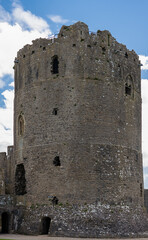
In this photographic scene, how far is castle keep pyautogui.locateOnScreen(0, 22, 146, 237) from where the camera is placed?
→ 28.0 m

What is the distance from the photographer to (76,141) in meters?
28.8

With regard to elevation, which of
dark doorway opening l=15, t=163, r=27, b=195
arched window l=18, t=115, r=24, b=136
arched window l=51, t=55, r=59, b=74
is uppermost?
arched window l=51, t=55, r=59, b=74

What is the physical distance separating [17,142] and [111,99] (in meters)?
7.00

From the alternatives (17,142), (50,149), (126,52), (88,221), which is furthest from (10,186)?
(126,52)

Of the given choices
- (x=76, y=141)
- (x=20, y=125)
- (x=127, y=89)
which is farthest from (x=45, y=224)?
(x=127, y=89)

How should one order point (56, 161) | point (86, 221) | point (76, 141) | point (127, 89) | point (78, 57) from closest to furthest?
point (86, 221), point (76, 141), point (56, 161), point (78, 57), point (127, 89)

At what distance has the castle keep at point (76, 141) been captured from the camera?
91.9 ft

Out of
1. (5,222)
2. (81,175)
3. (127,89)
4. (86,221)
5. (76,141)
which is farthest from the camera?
(127,89)

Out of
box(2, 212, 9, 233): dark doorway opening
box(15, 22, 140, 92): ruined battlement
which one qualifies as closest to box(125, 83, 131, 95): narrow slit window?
box(15, 22, 140, 92): ruined battlement

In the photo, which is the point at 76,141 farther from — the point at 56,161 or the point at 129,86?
the point at 129,86

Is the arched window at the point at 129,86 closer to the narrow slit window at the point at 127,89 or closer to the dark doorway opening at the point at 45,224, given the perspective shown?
the narrow slit window at the point at 127,89

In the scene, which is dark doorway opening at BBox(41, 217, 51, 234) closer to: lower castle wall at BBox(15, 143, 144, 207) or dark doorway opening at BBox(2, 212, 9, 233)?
lower castle wall at BBox(15, 143, 144, 207)

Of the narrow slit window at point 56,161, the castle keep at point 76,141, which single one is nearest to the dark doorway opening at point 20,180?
the castle keep at point 76,141

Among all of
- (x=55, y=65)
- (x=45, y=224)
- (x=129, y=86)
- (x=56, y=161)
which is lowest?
(x=45, y=224)
